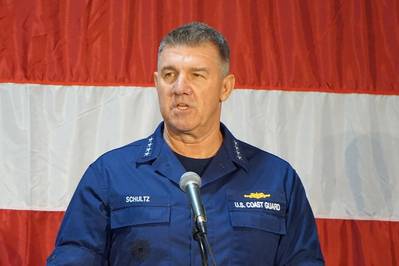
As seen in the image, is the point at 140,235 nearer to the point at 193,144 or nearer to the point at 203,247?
the point at 193,144

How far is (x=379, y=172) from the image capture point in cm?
281

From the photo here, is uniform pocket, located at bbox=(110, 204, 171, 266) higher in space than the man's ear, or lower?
lower

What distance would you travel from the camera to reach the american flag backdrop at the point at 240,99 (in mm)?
2699

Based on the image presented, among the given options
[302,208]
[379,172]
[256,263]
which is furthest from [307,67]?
[256,263]

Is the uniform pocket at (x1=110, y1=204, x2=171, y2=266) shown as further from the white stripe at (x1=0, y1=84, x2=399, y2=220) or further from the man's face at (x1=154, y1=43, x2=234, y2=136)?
the white stripe at (x1=0, y1=84, x2=399, y2=220)

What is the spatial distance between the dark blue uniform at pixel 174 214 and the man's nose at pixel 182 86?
0.22 metres

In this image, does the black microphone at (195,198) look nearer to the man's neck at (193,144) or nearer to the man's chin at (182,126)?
the man's chin at (182,126)

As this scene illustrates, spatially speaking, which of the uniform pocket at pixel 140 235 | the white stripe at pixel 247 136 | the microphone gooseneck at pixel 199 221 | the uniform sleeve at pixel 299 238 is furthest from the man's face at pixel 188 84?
the white stripe at pixel 247 136

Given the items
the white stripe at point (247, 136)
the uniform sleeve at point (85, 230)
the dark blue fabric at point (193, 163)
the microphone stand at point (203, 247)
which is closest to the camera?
the microphone stand at point (203, 247)

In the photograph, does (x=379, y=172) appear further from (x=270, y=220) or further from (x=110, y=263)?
(x=110, y=263)

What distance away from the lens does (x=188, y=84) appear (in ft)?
6.31

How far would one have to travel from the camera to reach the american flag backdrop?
270 cm

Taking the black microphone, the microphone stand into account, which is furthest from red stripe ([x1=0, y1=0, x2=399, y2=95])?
the microphone stand

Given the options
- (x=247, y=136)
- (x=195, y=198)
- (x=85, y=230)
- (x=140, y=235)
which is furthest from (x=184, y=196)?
(x=247, y=136)
